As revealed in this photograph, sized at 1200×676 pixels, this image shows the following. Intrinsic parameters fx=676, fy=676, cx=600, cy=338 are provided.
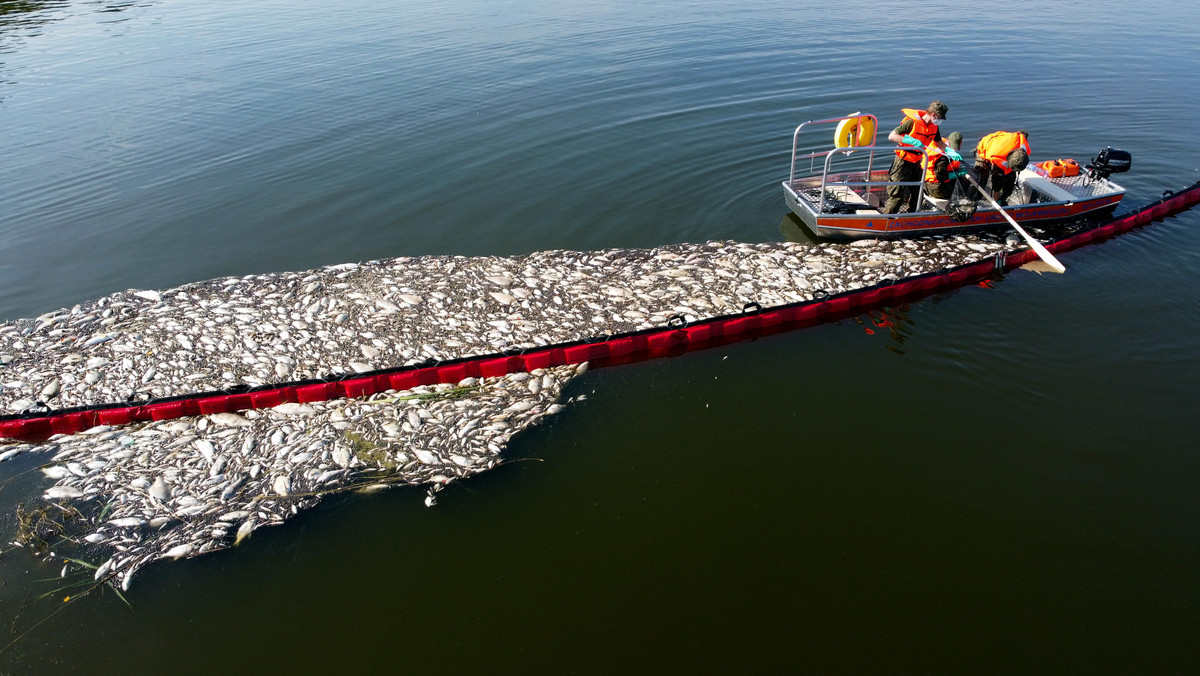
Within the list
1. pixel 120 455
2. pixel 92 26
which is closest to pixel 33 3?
pixel 92 26

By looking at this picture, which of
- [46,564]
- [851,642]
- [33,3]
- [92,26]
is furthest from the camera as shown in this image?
[33,3]

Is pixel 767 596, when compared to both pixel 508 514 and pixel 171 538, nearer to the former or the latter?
pixel 508 514

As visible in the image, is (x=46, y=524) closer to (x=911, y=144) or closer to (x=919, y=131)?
(x=911, y=144)

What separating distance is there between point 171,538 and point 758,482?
6317 millimetres

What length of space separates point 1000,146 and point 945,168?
0.87 metres

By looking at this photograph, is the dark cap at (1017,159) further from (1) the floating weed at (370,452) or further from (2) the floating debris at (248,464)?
(1) the floating weed at (370,452)

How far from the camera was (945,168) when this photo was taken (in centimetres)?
1137

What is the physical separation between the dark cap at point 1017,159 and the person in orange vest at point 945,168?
0.69 m

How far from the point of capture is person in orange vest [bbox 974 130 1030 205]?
11.0 metres

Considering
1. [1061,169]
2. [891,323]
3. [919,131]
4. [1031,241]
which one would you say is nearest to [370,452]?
[891,323]

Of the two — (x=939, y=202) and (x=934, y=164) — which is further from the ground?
(x=934, y=164)

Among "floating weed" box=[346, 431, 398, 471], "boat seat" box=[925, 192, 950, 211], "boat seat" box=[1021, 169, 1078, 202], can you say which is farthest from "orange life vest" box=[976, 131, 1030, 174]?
"floating weed" box=[346, 431, 398, 471]

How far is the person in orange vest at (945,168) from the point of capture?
11078 millimetres

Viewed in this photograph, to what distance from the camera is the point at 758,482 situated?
25.0 ft
